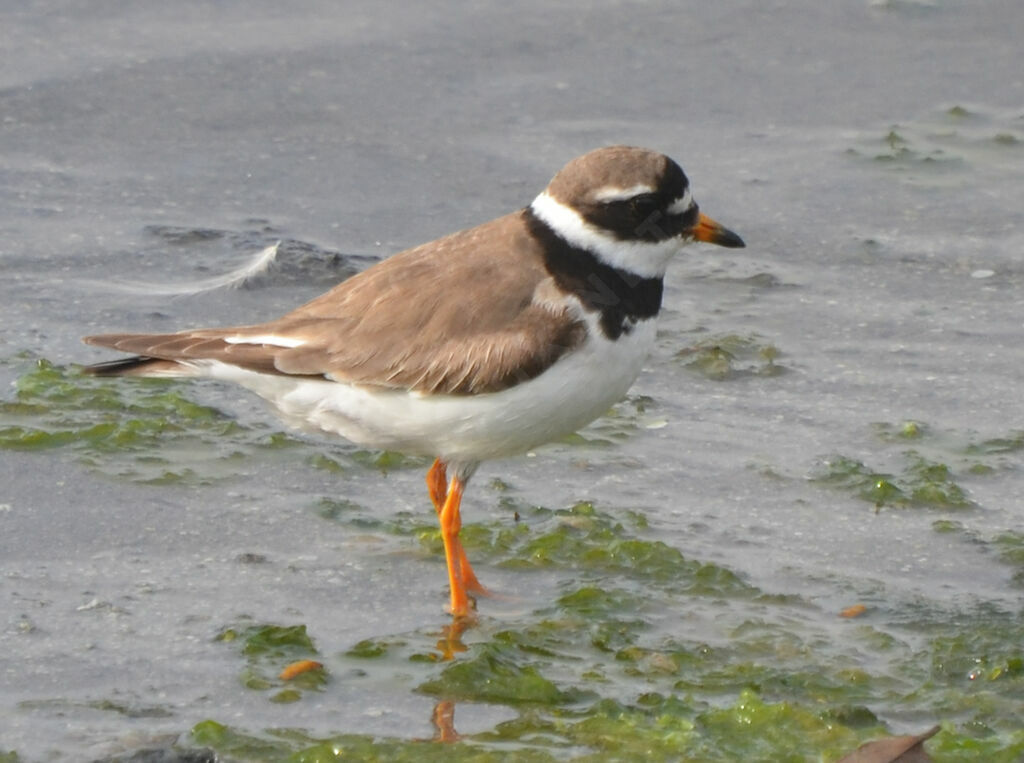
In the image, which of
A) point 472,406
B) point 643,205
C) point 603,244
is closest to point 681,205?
point 643,205

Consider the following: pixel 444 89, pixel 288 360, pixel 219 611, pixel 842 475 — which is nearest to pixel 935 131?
pixel 444 89

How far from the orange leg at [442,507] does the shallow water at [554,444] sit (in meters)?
0.09

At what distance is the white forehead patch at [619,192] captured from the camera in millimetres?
5484

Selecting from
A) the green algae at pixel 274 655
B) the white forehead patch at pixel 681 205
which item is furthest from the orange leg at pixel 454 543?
the white forehead patch at pixel 681 205

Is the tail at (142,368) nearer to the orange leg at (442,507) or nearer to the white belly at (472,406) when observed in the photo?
the white belly at (472,406)

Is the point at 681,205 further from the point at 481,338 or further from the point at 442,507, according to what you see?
the point at 442,507

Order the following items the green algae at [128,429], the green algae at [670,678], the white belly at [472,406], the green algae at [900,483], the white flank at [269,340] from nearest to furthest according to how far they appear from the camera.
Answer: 1. the green algae at [670,678]
2. the white belly at [472,406]
3. the white flank at [269,340]
4. the green algae at [900,483]
5. the green algae at [128,429]

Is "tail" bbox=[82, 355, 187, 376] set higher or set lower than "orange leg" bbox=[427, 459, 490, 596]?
higher

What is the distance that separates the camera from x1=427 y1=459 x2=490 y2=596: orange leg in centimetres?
543

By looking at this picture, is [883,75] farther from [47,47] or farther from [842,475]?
[47,47]

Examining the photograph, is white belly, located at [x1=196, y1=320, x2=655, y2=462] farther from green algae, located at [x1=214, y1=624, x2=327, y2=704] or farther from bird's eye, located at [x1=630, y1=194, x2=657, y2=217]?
green algae, located at [x1=214, y1=624, x2=327, y2=704]

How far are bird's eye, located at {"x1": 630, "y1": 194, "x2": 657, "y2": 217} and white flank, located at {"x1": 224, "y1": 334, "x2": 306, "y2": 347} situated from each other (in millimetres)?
1153

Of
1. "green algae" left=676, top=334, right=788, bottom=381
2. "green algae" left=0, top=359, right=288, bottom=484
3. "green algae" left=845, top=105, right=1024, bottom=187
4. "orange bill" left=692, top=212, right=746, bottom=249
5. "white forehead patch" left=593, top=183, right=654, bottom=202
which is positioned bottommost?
"green algae" left=0, top=359, right=288, bottom=484

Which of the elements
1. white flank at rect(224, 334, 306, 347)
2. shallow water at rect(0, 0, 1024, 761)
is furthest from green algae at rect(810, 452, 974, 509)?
white flank at rect(224, 334, 306, 347)
